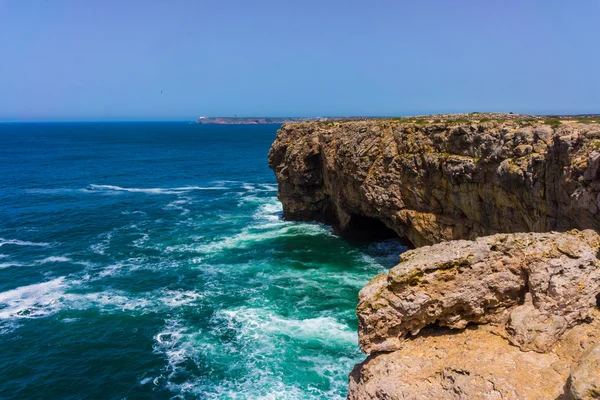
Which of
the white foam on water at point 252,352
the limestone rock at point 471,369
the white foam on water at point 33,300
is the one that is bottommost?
Answer: the white foam on water at point 252,352

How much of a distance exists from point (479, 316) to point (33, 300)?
4136 centimetres

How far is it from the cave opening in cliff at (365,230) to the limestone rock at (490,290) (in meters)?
42.6

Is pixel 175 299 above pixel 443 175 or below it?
below

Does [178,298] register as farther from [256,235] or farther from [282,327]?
[256,235]

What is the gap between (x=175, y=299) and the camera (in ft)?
132

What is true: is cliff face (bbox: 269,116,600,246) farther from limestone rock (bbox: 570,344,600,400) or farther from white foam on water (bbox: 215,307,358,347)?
limestone rock (bbox: 570,344,600,400)

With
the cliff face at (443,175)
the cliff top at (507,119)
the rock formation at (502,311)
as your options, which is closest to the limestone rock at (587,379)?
the rock formation at (502,311)

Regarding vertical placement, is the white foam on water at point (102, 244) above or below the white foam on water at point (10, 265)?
above

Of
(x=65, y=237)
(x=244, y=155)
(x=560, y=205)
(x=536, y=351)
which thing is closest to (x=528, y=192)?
(x=560, y=205)

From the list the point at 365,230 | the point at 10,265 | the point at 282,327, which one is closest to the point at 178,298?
the point at 282,327

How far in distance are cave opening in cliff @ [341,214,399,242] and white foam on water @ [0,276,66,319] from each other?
112ft

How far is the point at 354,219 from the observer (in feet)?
193

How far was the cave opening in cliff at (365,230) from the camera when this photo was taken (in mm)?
57809

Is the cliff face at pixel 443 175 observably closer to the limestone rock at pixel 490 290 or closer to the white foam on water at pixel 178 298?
the limestone rock at pixel 490 290
